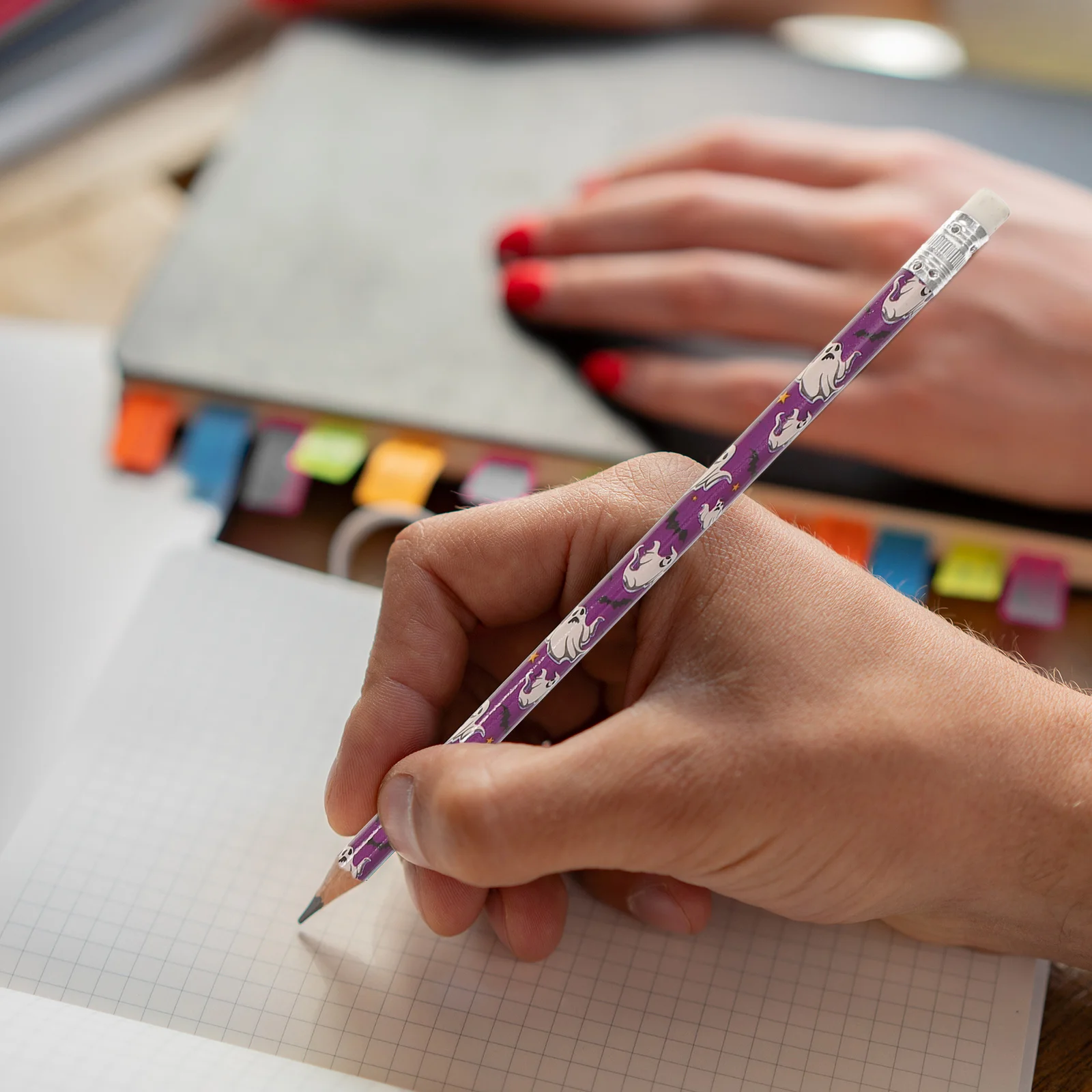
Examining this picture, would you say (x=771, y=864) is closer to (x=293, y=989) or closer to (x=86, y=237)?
(x=293, y=989)

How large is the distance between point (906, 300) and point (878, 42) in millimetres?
889

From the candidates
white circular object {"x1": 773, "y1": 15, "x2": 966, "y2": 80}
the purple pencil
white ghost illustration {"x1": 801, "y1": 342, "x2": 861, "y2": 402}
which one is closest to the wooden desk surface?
the purple pencil

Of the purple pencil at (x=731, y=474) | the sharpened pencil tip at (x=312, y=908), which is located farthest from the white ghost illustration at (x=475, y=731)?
the sharpened pencil tip at (x=312, y=908)

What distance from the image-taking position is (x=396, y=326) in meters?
0.79

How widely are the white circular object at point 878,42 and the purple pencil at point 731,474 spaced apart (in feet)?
2.55

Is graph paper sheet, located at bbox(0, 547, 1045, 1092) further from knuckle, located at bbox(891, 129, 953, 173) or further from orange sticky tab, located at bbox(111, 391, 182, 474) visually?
knuckle, located at bbox(891, 129, 953, 173)

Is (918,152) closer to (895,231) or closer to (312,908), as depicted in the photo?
(895,231)

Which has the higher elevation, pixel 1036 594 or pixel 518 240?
A: pixel 518 240

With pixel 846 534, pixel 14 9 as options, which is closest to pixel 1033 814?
pixel 846 534

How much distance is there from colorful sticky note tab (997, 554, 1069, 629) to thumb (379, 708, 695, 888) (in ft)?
1.06

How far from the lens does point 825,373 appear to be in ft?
1.42

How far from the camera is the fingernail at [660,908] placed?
536 millimetres

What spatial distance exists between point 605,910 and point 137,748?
10.0 inches

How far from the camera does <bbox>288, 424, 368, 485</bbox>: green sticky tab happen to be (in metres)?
0.73
